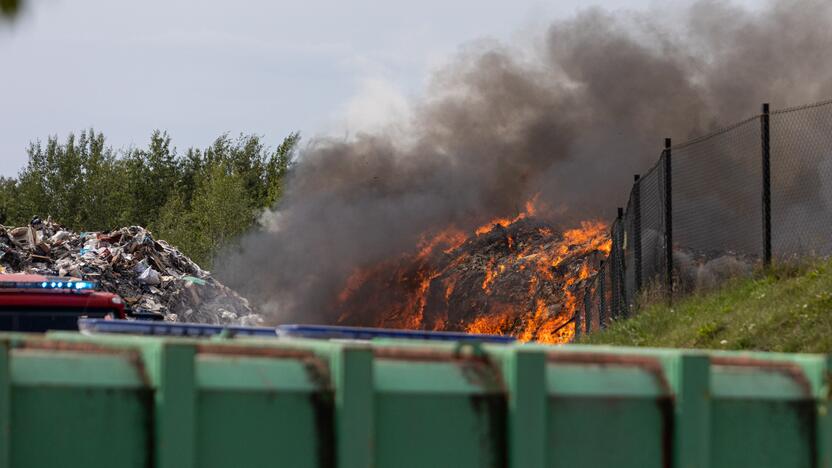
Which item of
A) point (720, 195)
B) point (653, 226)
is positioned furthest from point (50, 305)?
point (720, 195)

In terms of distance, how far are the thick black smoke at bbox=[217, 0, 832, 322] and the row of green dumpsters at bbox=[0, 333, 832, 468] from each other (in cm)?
3034

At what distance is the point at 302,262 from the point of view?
128ft

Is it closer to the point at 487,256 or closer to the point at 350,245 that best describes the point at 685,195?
the point at 487,256

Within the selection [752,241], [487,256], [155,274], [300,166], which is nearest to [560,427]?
[752,241]

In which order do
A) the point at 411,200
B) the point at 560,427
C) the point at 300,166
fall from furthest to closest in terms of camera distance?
the point at 300,166 → the point at 411,200 → the point at 560,427

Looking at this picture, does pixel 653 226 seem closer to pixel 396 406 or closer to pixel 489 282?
pixel 489 282

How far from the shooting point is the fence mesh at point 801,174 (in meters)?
23.7

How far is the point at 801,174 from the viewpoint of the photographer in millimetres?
29422

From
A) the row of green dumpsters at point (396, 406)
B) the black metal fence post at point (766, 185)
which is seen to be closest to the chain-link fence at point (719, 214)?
the black metal fence post at point (766, 185)

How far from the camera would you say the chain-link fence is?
1644cm

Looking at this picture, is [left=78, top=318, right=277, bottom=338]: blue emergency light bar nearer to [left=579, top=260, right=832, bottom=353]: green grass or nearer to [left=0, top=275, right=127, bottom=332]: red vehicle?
[left=579, top=260, right=832, bottom=353]: green grass

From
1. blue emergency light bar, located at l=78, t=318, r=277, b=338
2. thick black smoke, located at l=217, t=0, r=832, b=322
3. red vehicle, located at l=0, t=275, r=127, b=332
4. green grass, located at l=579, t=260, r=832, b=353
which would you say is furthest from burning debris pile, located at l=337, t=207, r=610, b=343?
blue emergency light bar, located at l=78, t=318, r=277, b=338

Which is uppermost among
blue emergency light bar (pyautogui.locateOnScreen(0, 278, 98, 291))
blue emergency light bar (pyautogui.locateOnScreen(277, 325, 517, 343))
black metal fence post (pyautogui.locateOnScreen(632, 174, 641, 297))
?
black metal fence post (pyautogui.locateOnScreen(632, 174, 641, 297))

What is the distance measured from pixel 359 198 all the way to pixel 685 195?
1287 cm
